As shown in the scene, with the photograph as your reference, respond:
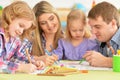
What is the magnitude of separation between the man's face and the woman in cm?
38

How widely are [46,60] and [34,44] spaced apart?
37cm

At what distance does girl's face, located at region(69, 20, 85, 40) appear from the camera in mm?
1933

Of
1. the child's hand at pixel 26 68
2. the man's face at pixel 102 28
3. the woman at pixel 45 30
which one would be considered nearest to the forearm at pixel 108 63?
the man's face at pixel 102 28

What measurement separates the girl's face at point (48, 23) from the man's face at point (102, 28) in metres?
0.38

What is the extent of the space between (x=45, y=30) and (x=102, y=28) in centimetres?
48

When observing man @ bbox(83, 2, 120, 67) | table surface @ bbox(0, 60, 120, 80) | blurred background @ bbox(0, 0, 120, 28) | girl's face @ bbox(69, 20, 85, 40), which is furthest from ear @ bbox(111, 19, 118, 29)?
blurred background @ bbox(0, 0, 120, 28)

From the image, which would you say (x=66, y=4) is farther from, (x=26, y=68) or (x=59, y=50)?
(x=26, y=68)

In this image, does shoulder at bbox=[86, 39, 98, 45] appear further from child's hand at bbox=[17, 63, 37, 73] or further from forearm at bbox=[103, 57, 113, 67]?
child's hand at bbox=[17, 63, 37, 73]

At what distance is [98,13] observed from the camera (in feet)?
5.63

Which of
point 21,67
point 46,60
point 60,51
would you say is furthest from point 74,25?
point 21,67

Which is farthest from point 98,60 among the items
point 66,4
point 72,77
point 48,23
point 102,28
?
point 66,4

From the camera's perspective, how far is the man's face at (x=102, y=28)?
171 centimetres

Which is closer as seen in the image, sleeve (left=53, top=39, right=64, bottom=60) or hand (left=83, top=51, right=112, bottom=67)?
hand (left=83, top=51, right=112, bottom=67)

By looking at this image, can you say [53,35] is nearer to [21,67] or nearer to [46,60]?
[46,60]
